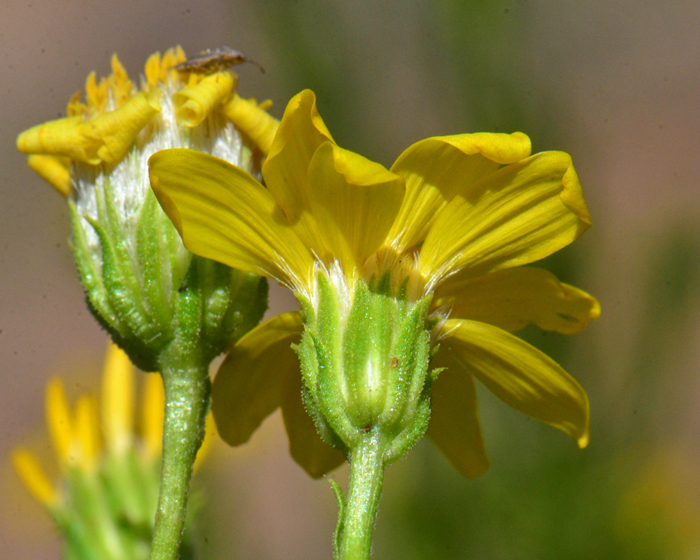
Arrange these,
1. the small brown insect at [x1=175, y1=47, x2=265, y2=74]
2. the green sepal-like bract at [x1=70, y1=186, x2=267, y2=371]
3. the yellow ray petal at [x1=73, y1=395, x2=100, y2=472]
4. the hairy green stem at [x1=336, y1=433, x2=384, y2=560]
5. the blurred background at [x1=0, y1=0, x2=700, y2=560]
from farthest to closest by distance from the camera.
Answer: the blurred background at [x1=0, y1=0, x2=700, y2=560] → the yellow ray petal at [x1=73, y1=395, x2=100, y2=472] → the small brown insect at [x1=175, y1=47, x2=265, y2=74] → the green sepal-like bract at [x1=70, y1=186, x2=267, y2=371] → the hairy green stem at [x1=336, y1=433, x2=384, y2=560]

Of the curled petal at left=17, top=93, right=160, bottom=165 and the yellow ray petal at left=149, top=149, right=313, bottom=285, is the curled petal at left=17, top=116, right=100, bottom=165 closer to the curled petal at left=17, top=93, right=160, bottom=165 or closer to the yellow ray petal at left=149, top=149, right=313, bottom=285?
the curled petal at left=17, top=93, right=160, bottom=165

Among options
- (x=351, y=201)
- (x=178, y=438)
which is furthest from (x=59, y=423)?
(x=351, y=201)

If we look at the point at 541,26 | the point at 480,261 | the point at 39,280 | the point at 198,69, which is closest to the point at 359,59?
the point at 541,26

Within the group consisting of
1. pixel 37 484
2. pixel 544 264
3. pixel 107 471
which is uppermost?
pixel 544 264

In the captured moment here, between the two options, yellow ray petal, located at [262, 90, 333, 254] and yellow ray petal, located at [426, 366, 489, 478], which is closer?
yellow ray petal, located at [262, 90, 333, 254]

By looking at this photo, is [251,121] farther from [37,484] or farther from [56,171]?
[37,484]

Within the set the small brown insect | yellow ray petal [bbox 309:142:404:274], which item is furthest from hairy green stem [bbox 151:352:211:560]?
the small brown insect
